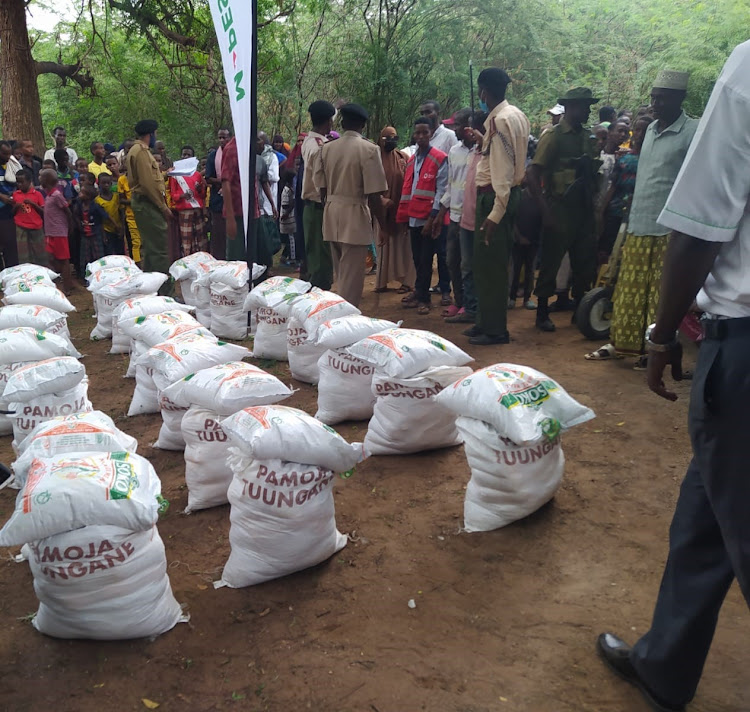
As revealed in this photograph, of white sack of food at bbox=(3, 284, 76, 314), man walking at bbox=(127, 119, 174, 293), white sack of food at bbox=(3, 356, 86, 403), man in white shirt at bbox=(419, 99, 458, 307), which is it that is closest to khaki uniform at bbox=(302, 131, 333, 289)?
man in white shirt at bbox=(419, 99, 458, 307)

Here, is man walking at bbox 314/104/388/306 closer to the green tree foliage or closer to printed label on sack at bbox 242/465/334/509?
printed label on sack at bbox 242/465/334/509

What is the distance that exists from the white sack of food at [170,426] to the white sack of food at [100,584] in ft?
4.79

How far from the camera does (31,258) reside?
27.7ft

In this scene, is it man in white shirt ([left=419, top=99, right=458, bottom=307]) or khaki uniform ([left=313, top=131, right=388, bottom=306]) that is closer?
khaki uniform ([left=313, top=131, right=388, bottom=306])

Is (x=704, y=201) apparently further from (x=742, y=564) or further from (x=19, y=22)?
(x=19, y=22)

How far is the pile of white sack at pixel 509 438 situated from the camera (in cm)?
277

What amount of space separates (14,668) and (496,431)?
1.88m

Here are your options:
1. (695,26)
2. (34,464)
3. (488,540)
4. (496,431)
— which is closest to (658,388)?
(496,431)

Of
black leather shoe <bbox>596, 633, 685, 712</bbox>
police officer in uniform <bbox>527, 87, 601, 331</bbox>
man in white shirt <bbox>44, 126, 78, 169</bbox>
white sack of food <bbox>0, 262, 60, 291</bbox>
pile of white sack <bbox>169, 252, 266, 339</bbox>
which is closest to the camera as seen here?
black leather shoe <bbox>596, 633, 685, 712</bbox>

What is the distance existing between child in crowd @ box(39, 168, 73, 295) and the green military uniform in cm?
567

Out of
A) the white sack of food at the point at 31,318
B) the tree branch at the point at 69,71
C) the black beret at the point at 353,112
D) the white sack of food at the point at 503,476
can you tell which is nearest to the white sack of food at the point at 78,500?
the white sack of food at the point at 503,476

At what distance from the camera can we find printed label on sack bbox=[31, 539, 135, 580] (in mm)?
2197

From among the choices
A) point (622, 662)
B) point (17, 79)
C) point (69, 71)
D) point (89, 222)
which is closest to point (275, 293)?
point (622, 662)

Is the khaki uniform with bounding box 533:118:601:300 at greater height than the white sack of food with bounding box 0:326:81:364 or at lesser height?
greater
